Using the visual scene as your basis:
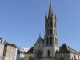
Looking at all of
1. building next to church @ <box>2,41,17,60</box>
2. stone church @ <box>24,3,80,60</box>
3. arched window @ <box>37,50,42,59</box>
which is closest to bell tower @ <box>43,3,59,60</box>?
stone church @ <box>24,3,80,60</box>

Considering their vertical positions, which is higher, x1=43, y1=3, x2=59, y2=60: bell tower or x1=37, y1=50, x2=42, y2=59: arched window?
x1=43, y1=3, x2=59, y2=60: bell tower

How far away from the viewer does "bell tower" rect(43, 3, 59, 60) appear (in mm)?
48438

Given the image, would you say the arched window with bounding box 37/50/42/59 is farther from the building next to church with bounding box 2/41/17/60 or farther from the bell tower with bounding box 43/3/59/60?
the building next to church with bounding box 2/41/17/60

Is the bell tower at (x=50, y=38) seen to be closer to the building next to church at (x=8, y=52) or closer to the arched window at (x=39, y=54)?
the arched window at (x=39, y=54)

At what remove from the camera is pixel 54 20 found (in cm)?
5438

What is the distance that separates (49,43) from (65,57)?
24.5ft

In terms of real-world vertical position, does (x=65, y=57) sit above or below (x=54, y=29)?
below

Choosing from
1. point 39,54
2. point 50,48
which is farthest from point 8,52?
point 50,48

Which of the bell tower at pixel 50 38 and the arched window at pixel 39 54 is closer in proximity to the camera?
the bell tower at pixel 50 38

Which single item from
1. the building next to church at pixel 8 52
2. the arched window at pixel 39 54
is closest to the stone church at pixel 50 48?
the arched window at pixel 39 54

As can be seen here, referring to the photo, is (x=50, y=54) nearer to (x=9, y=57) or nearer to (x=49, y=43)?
(x=49, y=43)

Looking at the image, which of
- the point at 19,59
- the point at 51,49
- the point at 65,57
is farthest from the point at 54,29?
the point at 19,59

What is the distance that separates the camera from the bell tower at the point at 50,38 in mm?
48438

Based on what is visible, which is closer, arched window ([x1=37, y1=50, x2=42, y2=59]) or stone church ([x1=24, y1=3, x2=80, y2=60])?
stone church ([x1=24, y1=3, x2=80, y2=60])
